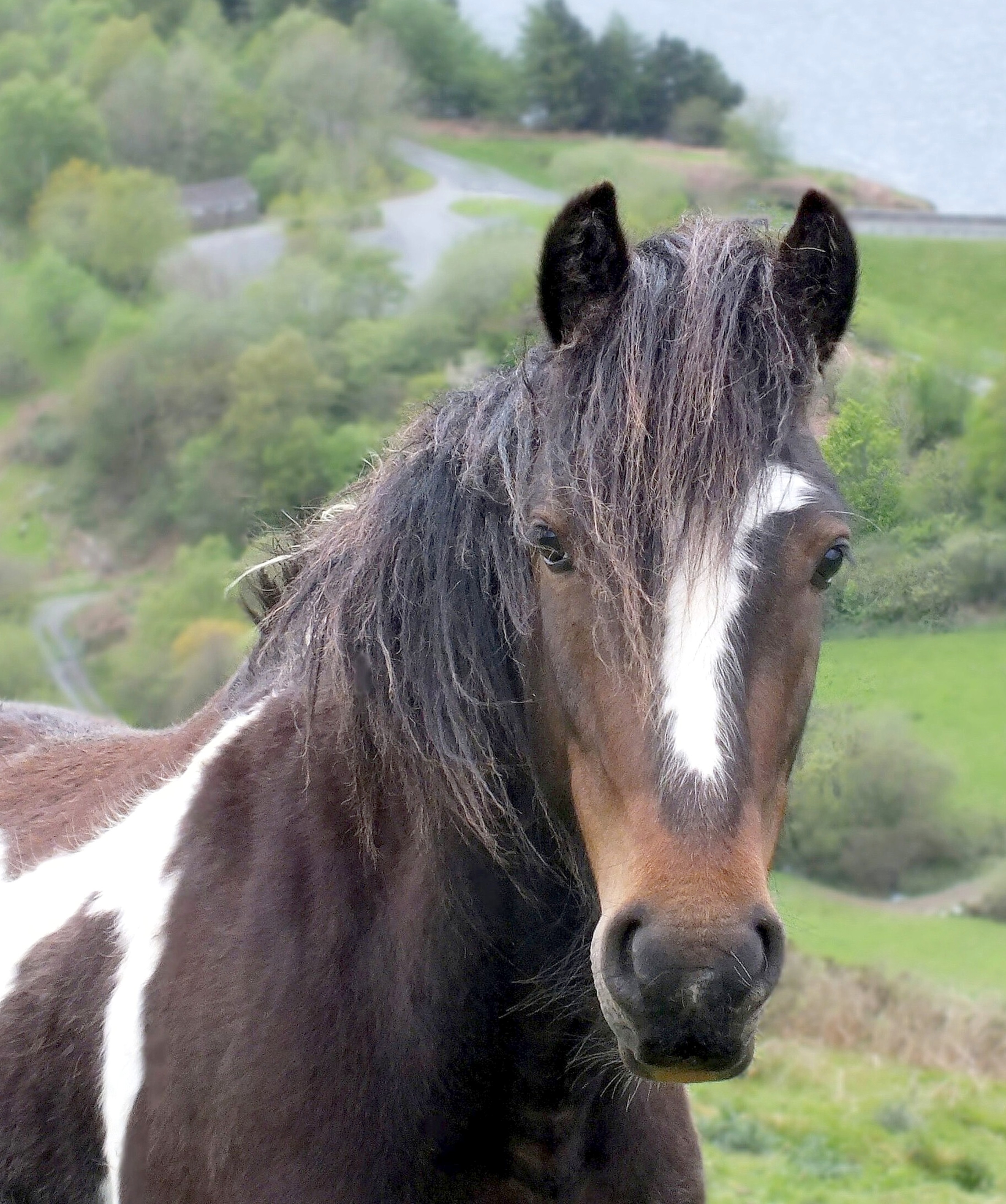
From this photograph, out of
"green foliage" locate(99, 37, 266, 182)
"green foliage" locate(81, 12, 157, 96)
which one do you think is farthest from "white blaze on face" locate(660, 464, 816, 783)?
"green foliage" locate(81, 12, 157, 96)

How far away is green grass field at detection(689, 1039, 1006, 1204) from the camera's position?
6891mm

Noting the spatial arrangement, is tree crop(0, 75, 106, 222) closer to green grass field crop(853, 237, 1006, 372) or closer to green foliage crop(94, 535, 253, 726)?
green foliage crop(94, 535, 253, 726)

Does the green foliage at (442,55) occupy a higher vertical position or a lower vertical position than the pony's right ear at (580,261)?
lower

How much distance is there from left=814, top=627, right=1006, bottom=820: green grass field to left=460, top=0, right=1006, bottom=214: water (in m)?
11.4

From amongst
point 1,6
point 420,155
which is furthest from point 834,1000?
point 1,6

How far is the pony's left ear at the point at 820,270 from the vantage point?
218 centimetres

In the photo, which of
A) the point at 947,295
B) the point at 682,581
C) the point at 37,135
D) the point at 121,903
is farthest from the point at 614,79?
the point at 682,581

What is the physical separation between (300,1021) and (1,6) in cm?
6724

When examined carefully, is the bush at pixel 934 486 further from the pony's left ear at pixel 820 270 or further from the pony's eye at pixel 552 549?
the pony's eye at pixel 552 549

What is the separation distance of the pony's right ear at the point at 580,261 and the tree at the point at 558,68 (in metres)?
35.5

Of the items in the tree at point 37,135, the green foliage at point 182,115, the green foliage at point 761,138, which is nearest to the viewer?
the green foliage at point 761,138

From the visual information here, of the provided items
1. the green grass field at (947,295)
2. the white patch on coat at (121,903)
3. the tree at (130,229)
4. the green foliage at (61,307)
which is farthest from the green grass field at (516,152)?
the white patch on coat at (121,903)

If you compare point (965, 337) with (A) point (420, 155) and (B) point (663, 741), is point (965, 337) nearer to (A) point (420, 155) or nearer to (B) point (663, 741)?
(B) point (663, 741)

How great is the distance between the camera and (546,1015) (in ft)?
7.64
